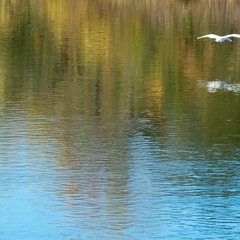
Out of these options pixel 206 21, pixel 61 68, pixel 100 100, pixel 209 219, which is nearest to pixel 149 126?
pixel 100 100

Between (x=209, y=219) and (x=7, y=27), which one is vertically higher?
(x=7, y=27)

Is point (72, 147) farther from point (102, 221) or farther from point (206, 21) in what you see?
point (206, 21)

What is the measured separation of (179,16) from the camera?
56.1 metres

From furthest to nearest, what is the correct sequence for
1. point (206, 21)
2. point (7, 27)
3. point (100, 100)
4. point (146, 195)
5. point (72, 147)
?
1. point (206, 21)
2. point (7, 27)
3. point (100, 100)
4. point (72, 147)
5. point (146, 195)

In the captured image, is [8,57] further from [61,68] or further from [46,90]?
[46,90]

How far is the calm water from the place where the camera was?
675 inches

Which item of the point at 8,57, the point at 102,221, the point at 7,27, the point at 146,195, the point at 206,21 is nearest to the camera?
the point at 102,221

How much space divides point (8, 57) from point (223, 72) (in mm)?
8863

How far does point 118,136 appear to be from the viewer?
2372 cm

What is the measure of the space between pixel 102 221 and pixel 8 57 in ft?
68.1

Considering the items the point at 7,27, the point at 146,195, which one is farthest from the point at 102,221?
the point at 7,27

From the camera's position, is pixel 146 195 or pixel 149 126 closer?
pixel 146 195

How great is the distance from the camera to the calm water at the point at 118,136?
1714 centimetres

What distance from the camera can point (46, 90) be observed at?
1179 inches
